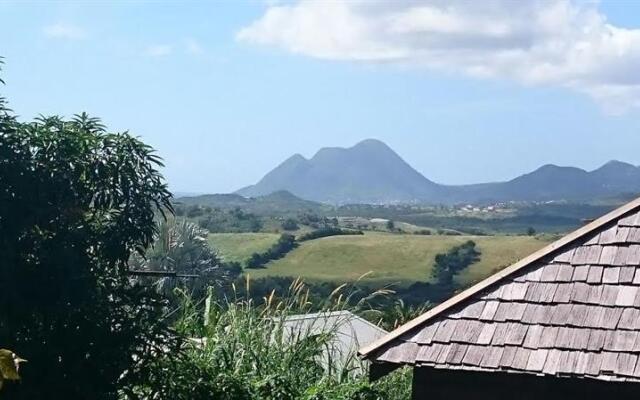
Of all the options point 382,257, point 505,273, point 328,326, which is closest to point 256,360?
point 328,326

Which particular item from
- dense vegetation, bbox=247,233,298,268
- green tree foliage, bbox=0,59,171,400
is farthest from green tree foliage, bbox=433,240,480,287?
green tree foliage, bbox=0,59,171,400

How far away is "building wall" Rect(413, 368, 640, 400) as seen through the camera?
6.45 meters

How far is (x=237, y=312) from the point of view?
11.6 metres

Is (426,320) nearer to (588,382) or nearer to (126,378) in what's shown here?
(588,382)

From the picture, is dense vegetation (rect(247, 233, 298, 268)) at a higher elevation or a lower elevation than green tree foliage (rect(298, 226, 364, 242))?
lower

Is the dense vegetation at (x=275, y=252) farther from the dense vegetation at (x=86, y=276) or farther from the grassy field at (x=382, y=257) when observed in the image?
the dense vegetation at (x=86, y=276)

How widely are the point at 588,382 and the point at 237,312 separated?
18.8 feet

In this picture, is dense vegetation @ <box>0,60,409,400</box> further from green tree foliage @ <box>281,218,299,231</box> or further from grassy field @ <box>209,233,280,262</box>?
green tree foliage @ <box>281,218,299,231</box>

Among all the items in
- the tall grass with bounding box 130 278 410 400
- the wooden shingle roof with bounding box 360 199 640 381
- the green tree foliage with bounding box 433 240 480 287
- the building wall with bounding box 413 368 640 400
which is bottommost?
the green tree foliage with bounding box 433 240 480 287

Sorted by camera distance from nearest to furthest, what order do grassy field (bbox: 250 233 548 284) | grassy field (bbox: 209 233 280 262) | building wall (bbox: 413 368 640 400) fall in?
1. building wall (bbox: 413 368 640 400)
2. grassy field (bbox: 250 233 548 284)
3. grassy field (bbox: 209 233 280 262)

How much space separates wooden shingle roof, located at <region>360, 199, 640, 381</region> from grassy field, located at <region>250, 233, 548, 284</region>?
180ft

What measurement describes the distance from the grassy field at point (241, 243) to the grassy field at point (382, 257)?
2021 millimetres

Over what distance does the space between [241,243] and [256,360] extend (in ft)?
210

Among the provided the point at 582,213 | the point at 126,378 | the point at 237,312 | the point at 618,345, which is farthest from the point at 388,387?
the point at 582,213
